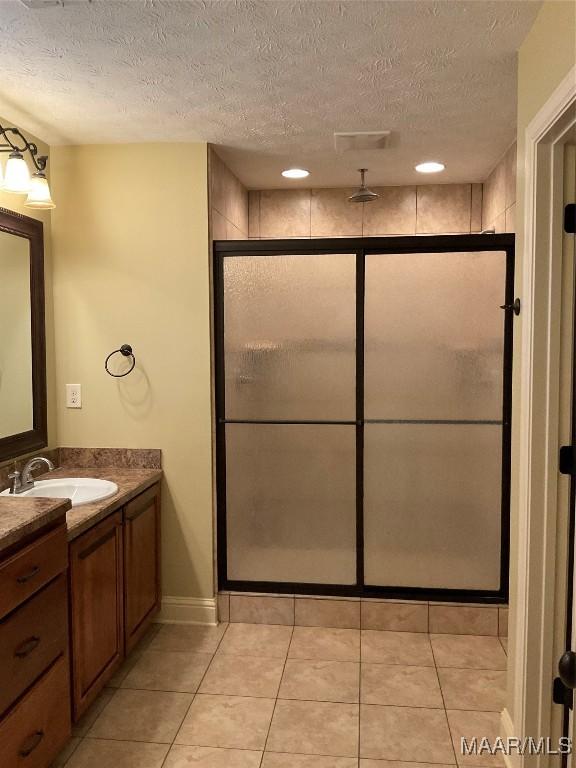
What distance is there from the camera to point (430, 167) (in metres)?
3.70

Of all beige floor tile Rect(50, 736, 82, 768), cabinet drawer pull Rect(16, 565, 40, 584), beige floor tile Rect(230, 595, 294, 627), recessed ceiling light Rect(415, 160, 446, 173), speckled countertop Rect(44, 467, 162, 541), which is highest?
recessed ceiling light Rect(415, 160, 446, 173)

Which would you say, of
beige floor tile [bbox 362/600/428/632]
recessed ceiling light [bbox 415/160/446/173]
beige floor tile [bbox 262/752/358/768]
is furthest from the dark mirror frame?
recessed ceiling light [bbox 415/160/446/173]

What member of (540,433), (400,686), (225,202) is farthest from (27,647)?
(225,202)

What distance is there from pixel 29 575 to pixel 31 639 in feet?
0.66

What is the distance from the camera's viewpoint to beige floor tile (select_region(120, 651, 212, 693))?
107 inches

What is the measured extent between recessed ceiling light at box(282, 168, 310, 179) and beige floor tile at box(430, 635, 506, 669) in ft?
8.86

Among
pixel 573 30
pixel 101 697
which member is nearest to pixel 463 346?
pixel 573 30

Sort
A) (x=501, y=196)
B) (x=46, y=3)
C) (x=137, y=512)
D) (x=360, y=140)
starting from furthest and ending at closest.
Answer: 1. (x=501, y=196)
2. (x=360, y=140)
3. (x=137, y=512)
4. (x=46, y=3)

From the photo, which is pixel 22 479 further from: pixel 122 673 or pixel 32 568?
pixel 122 673

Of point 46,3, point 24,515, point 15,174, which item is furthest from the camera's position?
point 15,174

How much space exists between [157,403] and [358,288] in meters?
1.20

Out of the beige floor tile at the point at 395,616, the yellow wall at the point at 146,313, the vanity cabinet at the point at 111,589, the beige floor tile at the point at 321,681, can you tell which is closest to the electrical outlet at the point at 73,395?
the yellow wall at the point at 146,313

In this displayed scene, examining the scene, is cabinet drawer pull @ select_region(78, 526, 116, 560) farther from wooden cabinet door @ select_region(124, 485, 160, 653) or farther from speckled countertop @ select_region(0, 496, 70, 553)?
speckled countertop @ select_region(0, 496, 70, 553)

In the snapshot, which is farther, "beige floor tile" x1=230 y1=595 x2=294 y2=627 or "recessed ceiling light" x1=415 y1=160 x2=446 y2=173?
"recessed ceiling light" x1=415 y1=160 x2=446 y2=173
